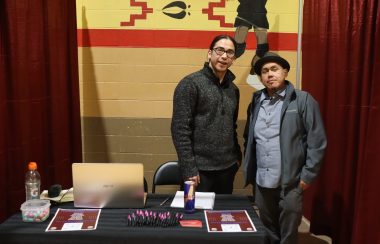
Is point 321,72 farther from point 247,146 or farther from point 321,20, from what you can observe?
point 247,146

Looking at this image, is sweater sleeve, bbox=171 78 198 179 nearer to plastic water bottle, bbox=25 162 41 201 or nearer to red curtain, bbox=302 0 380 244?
plastic water bottle, bbox=25 162 41 201

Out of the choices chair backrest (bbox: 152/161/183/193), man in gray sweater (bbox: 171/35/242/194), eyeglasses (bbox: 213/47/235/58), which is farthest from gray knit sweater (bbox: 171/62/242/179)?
chair backrest (bbox: 152/161/183/193)

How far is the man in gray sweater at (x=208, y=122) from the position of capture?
221 centimetres

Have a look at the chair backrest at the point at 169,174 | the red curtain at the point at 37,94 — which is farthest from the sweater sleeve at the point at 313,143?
the red curtain at the point at 37,94

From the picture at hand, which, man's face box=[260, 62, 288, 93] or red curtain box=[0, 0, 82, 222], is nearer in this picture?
red curtain box=[0, 0, 82, 222]

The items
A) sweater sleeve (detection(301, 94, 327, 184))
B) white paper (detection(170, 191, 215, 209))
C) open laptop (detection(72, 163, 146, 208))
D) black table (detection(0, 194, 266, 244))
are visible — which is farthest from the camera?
sweater sleeve (detection(301, 94, 327, 184))

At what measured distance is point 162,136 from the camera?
3.23 m

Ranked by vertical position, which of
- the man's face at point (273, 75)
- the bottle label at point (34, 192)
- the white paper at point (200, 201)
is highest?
the man's face at point (273, 75)

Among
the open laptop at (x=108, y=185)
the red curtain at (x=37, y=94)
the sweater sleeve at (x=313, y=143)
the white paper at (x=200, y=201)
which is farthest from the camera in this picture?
the sweater sleeve at (x=313, y=143)

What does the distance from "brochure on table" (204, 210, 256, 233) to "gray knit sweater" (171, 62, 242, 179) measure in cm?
46

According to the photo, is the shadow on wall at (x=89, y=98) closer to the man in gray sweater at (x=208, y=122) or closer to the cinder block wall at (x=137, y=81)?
the cinder block wall at (x=137, y=81)

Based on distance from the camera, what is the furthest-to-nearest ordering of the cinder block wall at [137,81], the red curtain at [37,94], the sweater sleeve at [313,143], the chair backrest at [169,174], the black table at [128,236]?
1. the cinder block wall at [137,81]
2. the chair backrest at [169,174]
3. the sweater sleeve at [313,143]
4. the red curtain at [37,94]
5. the black table at [128,236]

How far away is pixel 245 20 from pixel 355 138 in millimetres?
1318

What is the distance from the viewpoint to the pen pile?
1.64m
